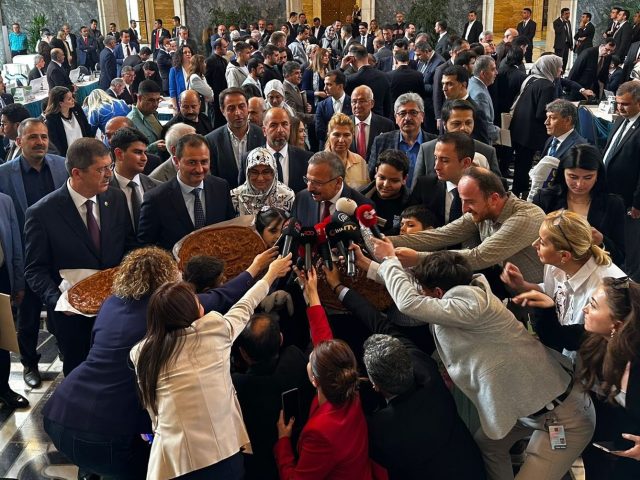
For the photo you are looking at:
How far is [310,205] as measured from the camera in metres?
3.65

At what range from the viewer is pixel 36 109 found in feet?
32.2

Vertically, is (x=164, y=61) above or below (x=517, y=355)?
above

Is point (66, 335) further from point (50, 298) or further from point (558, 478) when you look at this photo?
point (558, 478)

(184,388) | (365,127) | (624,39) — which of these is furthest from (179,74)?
(624,39)

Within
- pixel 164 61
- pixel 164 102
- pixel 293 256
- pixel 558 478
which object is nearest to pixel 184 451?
pixel 293 256

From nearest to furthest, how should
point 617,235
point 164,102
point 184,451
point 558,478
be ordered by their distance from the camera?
point 184,451 < point 558,478 < point 617,235 < point 164,102

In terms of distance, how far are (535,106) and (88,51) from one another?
546 inches

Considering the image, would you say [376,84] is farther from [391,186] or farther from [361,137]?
[391,186]

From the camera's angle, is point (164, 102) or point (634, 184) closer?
point (634, 184)

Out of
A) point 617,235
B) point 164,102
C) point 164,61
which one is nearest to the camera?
point 617,235

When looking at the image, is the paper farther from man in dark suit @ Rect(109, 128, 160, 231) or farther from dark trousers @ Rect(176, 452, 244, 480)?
dark trousers @ Rect(176, 452, 244, 480)

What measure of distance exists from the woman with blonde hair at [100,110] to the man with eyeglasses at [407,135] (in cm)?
319

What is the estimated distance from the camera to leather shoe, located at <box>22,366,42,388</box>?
4340mm

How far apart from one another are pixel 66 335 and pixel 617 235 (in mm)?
3186
